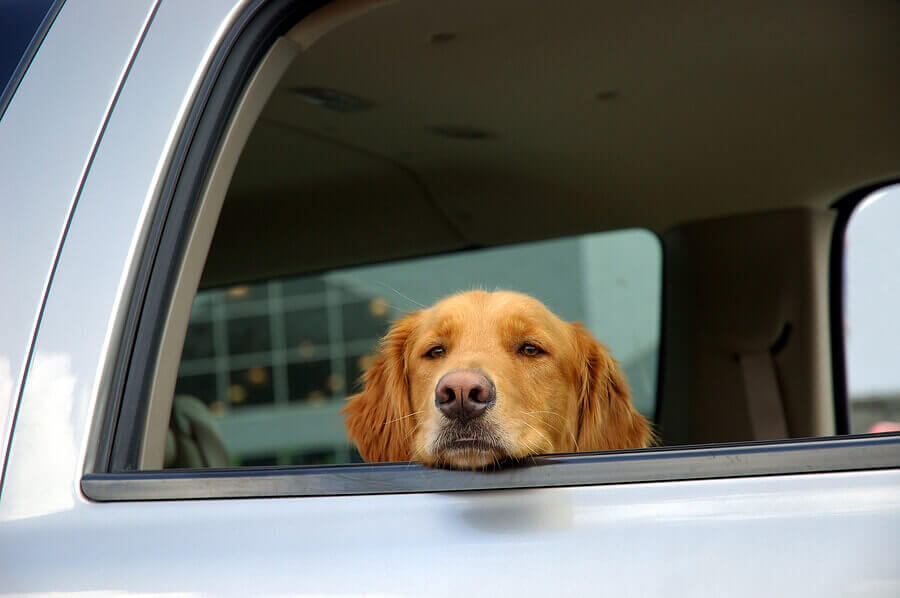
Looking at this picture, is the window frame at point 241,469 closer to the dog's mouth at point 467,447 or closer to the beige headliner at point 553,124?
the dog's mouth at point 467,447

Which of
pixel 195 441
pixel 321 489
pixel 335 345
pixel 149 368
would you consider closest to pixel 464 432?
pixel 321 489

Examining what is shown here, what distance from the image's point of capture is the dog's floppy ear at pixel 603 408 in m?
2.59

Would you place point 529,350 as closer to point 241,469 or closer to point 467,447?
point 467,447

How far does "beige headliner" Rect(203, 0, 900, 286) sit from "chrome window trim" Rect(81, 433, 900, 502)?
0.84 m

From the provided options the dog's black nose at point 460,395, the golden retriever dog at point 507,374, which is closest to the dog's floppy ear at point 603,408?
the golden retriever dog at point 507,374

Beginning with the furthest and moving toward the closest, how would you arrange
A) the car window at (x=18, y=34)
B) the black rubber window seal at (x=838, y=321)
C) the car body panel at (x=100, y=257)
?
the black rubber window seal at (x=838, y=321), the car window at (x=18, y=34), the car body panel at (x=100, y=257)

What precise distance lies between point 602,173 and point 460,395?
212cm

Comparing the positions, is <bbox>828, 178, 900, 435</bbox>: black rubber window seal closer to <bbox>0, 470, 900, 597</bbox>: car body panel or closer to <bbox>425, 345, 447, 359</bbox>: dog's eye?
<bbox>425, 345, 447, 359</bbox>: dog's eye

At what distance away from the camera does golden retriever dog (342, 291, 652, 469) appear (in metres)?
2.31

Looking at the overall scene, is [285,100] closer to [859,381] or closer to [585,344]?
[585,344]

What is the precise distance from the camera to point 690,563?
1067 millimetres

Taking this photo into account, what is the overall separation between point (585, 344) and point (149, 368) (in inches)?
68.2

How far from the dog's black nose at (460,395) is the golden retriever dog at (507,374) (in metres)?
0.27

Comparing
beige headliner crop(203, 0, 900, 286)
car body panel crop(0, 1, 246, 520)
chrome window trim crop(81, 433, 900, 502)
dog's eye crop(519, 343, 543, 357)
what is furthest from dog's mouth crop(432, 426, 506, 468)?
dog's eye crop(519, 343, 543, 357)
